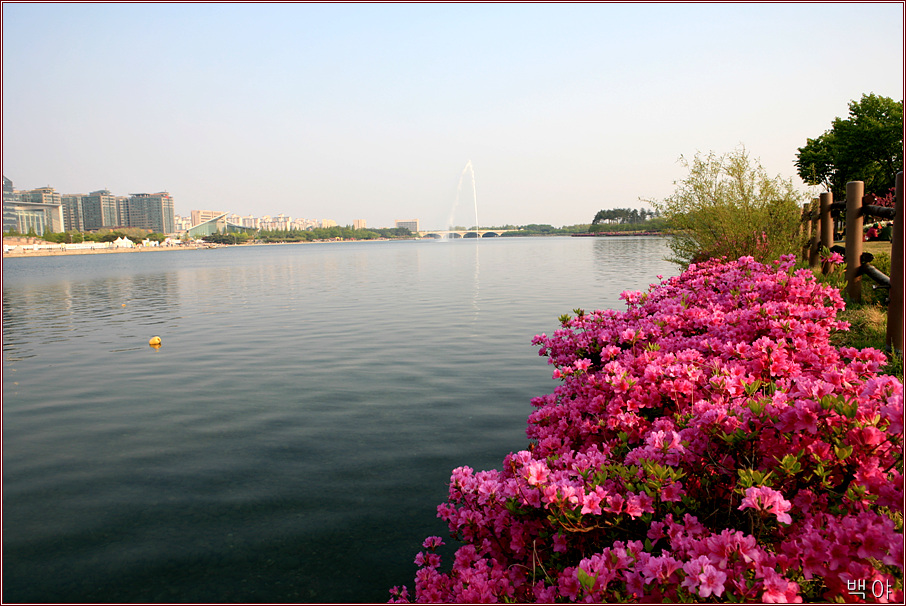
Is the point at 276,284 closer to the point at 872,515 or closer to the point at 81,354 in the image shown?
the point at 81,354

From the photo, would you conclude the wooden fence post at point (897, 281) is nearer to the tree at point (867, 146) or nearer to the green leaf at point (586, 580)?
the green leaf at point (586, 580)

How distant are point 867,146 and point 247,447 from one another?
53.3 metres

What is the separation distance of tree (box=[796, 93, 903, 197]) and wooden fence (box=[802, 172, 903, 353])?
38.7 metres

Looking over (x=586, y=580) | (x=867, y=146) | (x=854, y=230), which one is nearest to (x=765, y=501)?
(x=586, y=580)

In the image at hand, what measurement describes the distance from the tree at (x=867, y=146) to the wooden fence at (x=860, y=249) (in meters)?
38.7

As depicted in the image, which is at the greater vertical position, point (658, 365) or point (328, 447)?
point (658, 365)

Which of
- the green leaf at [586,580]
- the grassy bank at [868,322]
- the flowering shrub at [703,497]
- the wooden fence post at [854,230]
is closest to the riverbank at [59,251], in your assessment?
the wooden fence post at [854,230]

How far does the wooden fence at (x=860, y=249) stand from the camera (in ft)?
21.2

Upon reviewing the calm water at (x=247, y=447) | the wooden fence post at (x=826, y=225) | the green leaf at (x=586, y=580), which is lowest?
the calm water at (x=247, y=447)

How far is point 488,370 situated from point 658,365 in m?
7.57

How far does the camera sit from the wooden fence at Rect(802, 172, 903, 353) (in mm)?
6471

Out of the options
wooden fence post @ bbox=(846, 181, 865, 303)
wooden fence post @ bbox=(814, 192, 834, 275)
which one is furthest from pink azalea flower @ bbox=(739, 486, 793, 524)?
wooden fence post @ bbox=(814, 192, 834, 275)

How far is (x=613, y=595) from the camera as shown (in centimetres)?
268

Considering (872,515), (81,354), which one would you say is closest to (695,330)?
(872,515)
